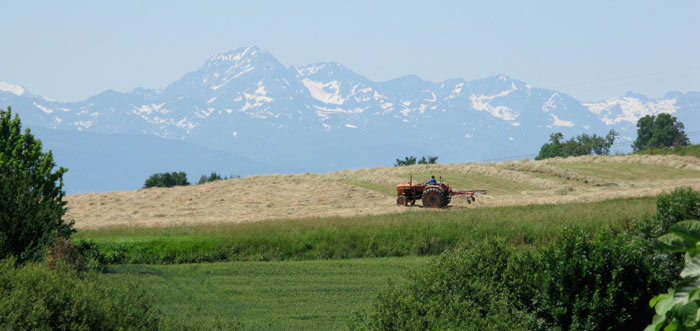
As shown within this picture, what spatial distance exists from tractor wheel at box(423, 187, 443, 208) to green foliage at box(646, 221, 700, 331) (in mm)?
31904

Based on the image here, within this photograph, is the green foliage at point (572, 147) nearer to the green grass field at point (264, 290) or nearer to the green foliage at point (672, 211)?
the green grass field at point (264, 290)

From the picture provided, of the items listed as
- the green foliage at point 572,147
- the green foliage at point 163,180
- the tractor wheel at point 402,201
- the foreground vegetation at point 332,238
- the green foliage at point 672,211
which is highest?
the green foliage at point 572,147

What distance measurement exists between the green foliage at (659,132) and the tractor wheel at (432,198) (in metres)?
106

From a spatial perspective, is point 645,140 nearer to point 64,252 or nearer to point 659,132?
point 659,132

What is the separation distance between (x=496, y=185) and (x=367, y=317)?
1456 inches

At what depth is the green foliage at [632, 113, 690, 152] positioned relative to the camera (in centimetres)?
12838

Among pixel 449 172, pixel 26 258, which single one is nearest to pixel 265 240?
pixel 26 258

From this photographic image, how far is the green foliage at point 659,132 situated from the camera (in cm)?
12838

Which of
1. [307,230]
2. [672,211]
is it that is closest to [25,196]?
[307,230]

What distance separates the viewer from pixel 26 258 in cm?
1838

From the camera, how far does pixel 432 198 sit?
35156mm

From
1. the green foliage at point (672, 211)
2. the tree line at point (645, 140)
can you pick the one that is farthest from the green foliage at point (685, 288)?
the tree line at point (645, 140)

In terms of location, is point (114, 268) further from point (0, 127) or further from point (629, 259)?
point (629, 259)

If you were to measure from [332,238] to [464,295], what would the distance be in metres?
14.8
